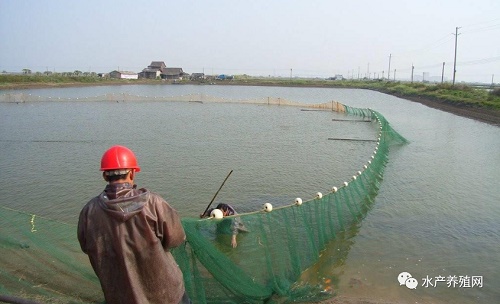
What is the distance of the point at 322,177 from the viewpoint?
41.8ft

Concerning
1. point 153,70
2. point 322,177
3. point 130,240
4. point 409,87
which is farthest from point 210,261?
point 153,70

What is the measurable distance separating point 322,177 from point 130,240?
10887 millimetres

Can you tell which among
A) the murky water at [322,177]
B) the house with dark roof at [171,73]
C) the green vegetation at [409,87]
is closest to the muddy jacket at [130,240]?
the murky water at [322,177]

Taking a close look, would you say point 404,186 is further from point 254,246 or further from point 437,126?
point 437,126

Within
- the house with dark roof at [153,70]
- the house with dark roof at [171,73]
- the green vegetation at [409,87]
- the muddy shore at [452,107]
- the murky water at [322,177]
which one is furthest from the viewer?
the house with dark roof at [171,73]

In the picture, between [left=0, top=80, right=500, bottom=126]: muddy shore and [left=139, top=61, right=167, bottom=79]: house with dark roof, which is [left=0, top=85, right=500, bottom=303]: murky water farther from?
[left=139, top=61, right=167, bottom=79]: house with dark roof

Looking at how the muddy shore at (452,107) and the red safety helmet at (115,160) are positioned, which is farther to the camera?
the muddy shore at (452,107)

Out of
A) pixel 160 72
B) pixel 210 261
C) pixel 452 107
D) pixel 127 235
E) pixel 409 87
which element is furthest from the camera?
pixel 160 72

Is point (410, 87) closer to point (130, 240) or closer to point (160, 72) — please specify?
point (160, 72)

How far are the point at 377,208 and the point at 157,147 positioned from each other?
34.8 ft

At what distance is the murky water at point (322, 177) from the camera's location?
676 centimetres

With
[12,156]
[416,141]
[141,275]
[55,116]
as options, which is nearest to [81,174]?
[12,156]

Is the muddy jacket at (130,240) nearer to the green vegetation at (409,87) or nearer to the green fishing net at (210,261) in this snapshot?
the green fishing net at (210,261)

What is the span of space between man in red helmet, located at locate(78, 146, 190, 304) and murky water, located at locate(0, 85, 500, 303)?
4.18 m
